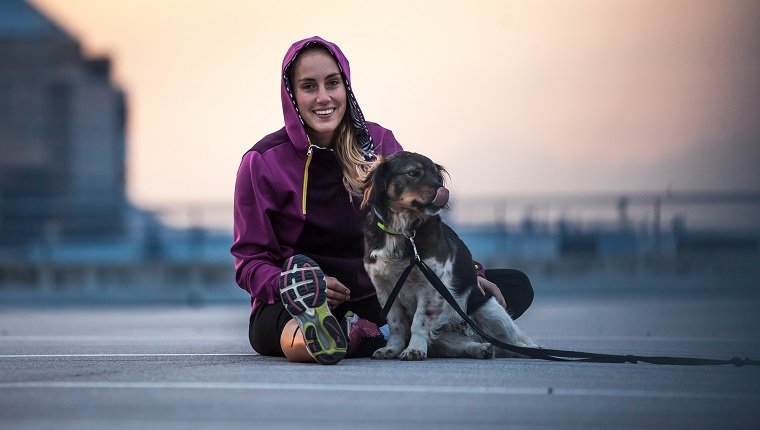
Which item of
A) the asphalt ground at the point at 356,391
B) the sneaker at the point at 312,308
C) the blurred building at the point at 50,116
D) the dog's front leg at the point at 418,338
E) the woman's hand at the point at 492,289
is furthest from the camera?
the blurred building at the point at 50,116

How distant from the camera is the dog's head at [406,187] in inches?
247

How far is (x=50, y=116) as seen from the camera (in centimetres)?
4325

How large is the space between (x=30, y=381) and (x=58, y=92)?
1576 inches

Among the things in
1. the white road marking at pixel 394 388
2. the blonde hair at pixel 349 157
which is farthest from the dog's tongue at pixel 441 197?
the white road marking at pixel 394 388

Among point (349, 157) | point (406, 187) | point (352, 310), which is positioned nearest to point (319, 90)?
point (349, 157)

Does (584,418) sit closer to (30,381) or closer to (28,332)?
(30,381)

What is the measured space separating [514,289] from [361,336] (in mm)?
1112

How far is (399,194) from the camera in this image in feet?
20.8

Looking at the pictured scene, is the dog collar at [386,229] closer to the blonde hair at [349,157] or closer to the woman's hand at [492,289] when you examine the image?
the blonde hair at [349,157]

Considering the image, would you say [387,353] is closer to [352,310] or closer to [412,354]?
[412,354]

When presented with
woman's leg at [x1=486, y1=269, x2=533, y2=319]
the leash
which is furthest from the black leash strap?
woman's leg at [x1=486, y1=269, x2=533, y2=319]

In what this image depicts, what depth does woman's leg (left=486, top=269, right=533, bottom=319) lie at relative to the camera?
7387mm

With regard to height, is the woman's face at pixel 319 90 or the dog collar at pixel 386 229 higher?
the woman's face at pixel 319 90

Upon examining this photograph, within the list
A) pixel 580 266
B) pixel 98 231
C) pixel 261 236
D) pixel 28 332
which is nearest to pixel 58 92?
pixel 98 231
